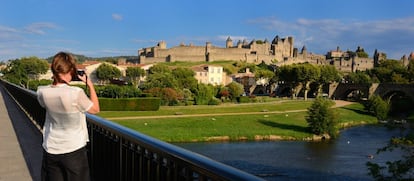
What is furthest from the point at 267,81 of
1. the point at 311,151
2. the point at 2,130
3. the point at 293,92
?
the point at 2,130

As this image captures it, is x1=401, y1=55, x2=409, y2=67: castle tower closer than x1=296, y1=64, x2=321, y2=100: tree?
No

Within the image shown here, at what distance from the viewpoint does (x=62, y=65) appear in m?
3.75

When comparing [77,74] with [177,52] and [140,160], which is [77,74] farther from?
[177,52]

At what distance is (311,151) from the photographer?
124ft

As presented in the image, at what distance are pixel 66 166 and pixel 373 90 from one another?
327 ft

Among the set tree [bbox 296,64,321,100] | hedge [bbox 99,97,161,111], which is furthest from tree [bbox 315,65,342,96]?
hedge [bbox 99,97,161,111]

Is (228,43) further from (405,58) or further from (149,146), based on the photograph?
(149,146)

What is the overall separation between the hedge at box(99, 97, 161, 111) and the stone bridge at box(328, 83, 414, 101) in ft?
182

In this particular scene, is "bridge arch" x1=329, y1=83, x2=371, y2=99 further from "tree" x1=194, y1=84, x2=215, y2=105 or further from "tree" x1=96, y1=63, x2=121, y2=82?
"tree" x1=96, y1=63, x2=121, y2=82

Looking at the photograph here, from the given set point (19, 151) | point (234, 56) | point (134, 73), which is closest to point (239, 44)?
point (234, 56)

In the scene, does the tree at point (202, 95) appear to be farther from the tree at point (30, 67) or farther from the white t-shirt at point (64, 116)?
the white t-shirt at point (64, 116)

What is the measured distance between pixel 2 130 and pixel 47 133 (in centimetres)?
904

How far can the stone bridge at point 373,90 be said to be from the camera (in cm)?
8875

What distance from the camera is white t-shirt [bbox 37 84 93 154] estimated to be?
3.66m
